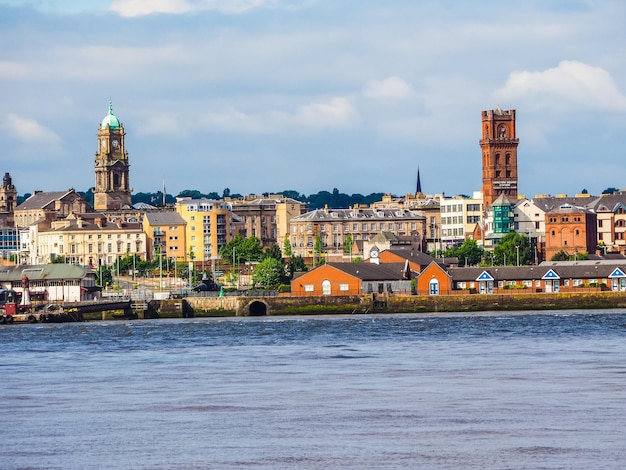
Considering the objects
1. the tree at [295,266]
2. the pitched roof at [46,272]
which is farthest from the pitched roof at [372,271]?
the tree at [295,266]

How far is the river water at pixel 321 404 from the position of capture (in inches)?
1543

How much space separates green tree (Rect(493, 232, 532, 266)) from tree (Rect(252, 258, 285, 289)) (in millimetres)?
23506

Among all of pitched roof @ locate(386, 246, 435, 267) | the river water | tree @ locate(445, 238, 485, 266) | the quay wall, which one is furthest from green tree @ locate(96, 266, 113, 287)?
the river water

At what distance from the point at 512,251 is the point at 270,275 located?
2872cm

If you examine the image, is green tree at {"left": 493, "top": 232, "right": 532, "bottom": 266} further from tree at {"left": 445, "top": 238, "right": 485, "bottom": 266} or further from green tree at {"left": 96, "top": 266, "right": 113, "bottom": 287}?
green tree at {"left": 96, "top": 266, "right": 113, "bottom": 287}

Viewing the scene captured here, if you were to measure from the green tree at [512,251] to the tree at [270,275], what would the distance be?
23.5m

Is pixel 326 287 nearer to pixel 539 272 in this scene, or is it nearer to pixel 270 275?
pixel 539 272

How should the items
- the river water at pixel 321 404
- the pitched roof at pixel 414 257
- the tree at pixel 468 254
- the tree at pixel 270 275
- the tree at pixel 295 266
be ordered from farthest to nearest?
the tree at pixel 468 254
the tree at pixel 295 266
the tree at pixel 270 275
the pitched roof at pixel 414 257
the river water at pixel 321 404

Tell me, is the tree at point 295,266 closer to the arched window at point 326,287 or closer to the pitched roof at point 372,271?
the pitched roof at point 372,271

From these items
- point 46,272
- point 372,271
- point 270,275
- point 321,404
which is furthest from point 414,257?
point 321,404

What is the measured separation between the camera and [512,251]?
173 meters

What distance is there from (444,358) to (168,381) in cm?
1370

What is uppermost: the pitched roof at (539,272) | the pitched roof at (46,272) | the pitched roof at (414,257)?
the pitched roof at (414,257)

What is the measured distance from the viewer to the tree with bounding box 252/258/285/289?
15750cm
